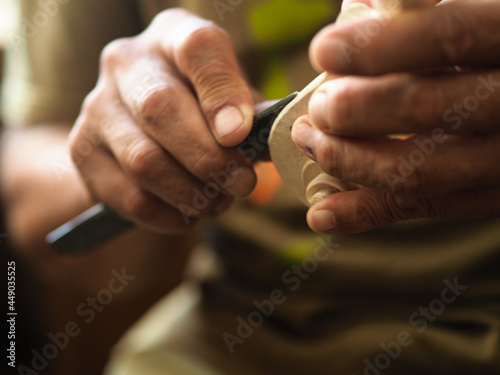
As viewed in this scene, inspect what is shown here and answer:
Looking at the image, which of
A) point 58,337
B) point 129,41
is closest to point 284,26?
point 129,41

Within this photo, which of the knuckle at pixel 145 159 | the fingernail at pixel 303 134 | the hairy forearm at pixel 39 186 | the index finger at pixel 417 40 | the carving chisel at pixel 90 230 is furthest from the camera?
the hairy forearm at pixel 39 186

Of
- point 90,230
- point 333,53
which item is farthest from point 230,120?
point 90,230

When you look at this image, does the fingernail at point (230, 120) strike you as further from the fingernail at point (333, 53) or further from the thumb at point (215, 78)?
the fingernail at point (333, 53)

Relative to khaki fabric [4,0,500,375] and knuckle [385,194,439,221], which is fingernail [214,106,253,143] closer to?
knuckle [385,194,439,221]

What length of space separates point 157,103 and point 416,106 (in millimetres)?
294

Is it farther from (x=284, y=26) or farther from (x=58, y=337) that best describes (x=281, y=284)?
(x=58, y=337)

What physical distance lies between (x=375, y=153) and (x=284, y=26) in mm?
428

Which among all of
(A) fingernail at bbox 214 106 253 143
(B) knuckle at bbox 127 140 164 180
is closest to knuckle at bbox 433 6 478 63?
(A) fingernail at bbox 214 106 253 143

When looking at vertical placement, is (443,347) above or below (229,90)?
below

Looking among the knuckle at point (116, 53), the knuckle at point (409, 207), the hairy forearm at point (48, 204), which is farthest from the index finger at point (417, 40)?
the hairy forearm at point (48, 204)

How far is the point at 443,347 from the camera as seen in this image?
571 mm

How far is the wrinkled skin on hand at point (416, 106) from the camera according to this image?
0.30m

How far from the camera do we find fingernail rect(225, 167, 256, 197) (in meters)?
0.49

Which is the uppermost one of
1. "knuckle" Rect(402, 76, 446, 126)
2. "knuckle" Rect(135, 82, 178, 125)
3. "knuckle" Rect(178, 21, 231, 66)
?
"knuckle" Rect(178, 21, 231, 66)
